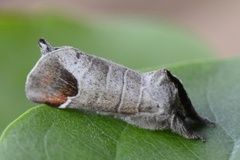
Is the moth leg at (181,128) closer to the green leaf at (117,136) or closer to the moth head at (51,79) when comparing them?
the green leaf at (117,136)

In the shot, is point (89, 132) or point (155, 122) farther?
point (155, 122)

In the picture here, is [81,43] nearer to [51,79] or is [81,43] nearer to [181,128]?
[51,79]

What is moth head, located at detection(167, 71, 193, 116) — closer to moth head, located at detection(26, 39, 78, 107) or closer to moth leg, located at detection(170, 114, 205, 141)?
moth leg, located at detection(170, 114, 205, 141)

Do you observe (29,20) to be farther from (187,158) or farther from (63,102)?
(187,158)

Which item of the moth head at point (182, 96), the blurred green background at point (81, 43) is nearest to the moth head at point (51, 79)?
the moth head at point (182, 96)

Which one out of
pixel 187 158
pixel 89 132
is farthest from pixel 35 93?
pixel 187 158

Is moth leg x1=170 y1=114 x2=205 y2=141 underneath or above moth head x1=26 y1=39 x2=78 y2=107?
underneath

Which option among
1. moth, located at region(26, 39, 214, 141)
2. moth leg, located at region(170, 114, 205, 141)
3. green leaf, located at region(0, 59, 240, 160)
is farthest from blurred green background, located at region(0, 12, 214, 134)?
moth leg, located at region(170, 114, 205, 141)
